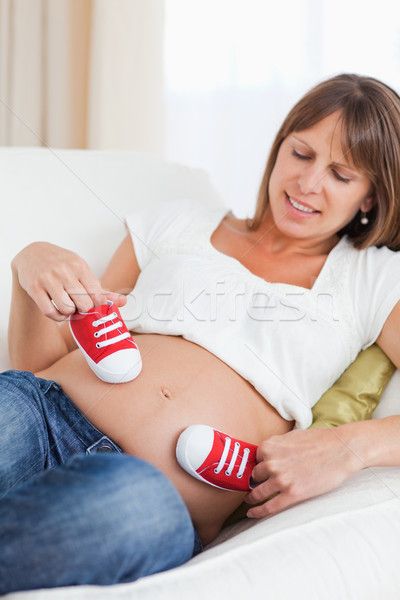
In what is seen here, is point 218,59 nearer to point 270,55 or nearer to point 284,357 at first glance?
point 270,55

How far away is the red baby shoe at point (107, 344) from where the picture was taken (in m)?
0.88

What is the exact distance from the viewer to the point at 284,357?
3.30 ft

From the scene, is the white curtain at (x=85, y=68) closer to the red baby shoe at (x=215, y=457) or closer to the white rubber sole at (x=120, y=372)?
the white rubber sole at (x=120, y=372)

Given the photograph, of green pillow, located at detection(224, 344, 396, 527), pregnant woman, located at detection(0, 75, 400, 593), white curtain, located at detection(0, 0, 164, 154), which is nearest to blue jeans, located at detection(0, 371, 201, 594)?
pregnant woman, located at detection(0, 75, 400, 593)

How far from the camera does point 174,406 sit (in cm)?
90

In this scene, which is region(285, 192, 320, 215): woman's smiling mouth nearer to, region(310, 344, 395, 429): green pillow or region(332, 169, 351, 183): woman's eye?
region(332, 169, 351, 183): woman's eye

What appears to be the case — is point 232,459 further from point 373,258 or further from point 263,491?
point 373,258

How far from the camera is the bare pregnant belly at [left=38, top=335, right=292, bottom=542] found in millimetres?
869

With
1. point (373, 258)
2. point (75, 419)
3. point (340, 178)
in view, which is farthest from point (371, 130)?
point (75, 419)

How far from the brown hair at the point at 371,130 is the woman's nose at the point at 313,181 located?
0.06 metres

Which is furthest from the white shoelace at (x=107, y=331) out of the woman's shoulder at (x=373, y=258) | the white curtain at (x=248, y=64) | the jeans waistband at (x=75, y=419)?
the white curtain at (x=248, y=64)

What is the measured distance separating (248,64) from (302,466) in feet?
5.80

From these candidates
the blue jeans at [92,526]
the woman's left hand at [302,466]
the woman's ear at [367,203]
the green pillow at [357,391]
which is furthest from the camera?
the woman's ear at [367,203]

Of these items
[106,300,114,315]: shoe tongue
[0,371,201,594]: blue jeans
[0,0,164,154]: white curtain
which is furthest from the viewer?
[0,0,164,154]: white curtain
